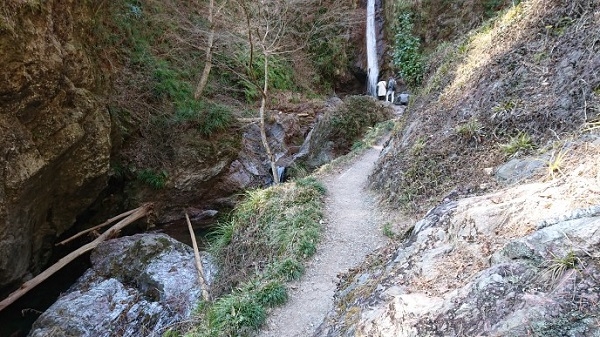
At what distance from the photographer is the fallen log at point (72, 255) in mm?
8469

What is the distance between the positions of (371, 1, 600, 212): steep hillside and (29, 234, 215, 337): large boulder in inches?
191

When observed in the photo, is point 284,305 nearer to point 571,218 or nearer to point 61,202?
point 571,218

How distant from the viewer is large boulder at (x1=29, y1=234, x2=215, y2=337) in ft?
25.3

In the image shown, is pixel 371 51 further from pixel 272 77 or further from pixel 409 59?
pixel 409 59

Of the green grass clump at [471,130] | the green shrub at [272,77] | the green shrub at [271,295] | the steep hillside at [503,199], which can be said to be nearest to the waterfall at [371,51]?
the green shrub at [272,77]

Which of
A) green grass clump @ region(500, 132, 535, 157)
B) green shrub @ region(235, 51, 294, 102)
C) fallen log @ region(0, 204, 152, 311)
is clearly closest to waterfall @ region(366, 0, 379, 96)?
Result: green shrub @ region(235, 51, 294, 102)

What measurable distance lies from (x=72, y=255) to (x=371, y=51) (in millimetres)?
18517

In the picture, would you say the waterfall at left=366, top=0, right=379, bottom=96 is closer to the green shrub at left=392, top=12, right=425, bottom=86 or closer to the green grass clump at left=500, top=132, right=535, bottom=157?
the green shrub at left=392, top=12, right=425, bottom=86

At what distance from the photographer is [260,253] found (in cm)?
696

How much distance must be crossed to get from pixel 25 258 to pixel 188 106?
299 inches

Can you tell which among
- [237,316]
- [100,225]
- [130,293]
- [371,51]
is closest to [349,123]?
[100,225]

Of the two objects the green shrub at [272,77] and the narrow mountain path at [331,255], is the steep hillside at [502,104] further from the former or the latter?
the green shrub at [272,77]

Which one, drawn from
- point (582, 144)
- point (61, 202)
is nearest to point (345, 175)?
point (582, 144)

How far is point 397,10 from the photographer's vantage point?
1909cm
